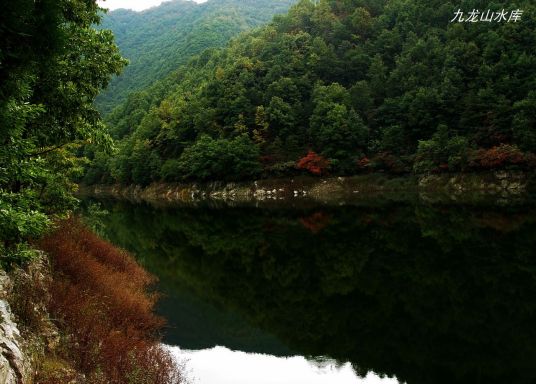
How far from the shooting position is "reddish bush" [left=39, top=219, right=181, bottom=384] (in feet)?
33.2

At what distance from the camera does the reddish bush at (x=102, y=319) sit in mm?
10117

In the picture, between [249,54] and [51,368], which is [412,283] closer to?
[51,368]

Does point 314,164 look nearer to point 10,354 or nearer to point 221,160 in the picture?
point 221,160

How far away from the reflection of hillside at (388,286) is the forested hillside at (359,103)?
40.6m

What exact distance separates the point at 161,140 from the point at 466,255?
102m

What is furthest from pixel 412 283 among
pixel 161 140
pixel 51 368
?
pixel 161 140

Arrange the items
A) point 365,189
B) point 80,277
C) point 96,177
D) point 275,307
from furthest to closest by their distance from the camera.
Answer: point 96,177 < point 365,189 < point 275,307 < point 80,277

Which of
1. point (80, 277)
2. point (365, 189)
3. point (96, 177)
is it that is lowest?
point (96, 177)

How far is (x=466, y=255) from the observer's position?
2256 centimetres

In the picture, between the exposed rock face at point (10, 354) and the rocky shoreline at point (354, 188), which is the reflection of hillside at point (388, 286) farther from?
the rocky shoreline at point (354, 188)

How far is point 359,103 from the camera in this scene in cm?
9431

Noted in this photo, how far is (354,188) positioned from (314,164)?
881 cm

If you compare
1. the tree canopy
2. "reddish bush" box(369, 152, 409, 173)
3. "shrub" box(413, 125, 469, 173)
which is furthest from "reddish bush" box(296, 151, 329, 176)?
the tree canopy

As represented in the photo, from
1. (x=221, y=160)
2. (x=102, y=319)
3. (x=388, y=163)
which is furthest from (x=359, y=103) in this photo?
(x=102, y=319)
